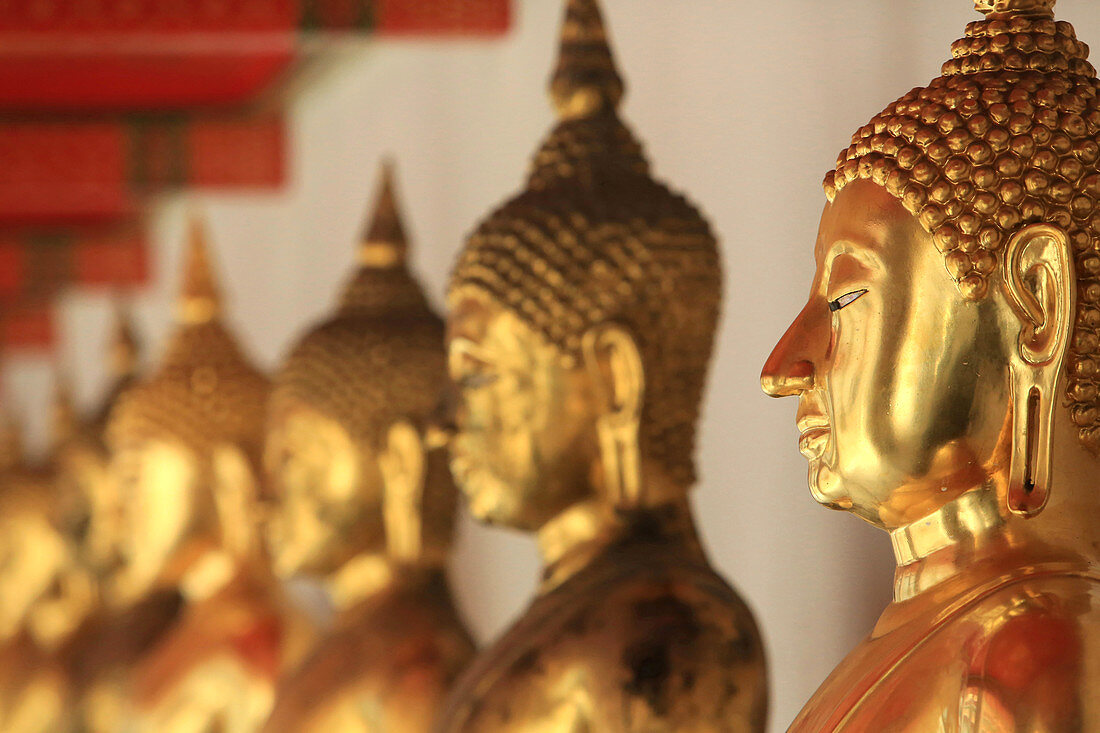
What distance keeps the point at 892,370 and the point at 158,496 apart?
6.12 ft

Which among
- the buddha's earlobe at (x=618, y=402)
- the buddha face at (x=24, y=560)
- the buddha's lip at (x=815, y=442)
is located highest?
the buddha's lip at (x=815, y=442)

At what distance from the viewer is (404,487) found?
208cm

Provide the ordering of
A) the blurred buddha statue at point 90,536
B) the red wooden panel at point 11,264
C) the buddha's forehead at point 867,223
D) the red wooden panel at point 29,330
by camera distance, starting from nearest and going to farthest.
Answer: the buddha's forehead at point 867,223
the blurred buddha statue at point 90,536
the red wooden panel at point 11,264
the red wooden panel at point 29,330

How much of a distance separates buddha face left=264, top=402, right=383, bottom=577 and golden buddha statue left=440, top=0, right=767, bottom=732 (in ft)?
1.51

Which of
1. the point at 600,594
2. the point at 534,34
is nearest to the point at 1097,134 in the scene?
the point at 600,594

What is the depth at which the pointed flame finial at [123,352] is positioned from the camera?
3604mm

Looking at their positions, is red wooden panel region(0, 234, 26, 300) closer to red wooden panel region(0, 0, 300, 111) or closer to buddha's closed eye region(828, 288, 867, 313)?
red wooden panel region(0, 0, 300, 111)

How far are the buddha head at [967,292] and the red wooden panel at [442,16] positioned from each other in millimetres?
1358

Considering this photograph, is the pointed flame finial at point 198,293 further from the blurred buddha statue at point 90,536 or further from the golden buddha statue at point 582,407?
the golden buddha statue at point 582,407

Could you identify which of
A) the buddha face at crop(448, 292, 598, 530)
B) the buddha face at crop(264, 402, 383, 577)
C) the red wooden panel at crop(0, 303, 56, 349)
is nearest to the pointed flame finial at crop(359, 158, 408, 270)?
the buddha face at crop(264, 402, 383, 577)

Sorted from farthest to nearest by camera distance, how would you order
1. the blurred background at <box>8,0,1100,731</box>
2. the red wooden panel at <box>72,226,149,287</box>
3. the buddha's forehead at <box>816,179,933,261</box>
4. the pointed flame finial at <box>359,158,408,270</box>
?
1. the red wooden panel at <box>72,226,149,287</box>
2. the pointed flame finial at <box>359,158,408,270</box>
3. the blurred background at <box>8,0,1100,731</box>
4. the buddha's forehead at <box>816,179,933,261</box>

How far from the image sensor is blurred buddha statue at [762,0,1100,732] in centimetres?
103

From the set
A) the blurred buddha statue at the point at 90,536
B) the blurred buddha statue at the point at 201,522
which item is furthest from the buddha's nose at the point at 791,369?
the blurred buddha statue at the point at 90,536

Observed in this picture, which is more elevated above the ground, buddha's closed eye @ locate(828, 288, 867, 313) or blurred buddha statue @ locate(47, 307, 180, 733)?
buddha's closed eye @ locate(828, 288, 867, 313)
